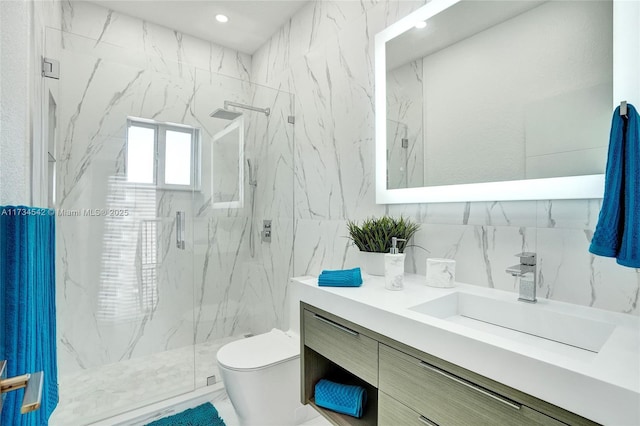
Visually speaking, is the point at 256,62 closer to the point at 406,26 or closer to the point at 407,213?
the point at 406,26

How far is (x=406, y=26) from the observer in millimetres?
1607

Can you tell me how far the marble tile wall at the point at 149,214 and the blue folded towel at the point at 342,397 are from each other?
1.01 meters

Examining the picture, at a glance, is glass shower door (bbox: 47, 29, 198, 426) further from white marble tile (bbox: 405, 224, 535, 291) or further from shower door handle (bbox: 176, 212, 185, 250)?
white marble tile (bbox: 405, 224, 535, 291)

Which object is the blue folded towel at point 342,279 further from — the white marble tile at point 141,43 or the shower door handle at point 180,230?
the white marble tile at point 141,43

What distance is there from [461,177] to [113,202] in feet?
6.86

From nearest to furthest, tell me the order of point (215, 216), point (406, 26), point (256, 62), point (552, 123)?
point (552, 123)
point (406, 26)
point (215, 216)
point (256, 62)

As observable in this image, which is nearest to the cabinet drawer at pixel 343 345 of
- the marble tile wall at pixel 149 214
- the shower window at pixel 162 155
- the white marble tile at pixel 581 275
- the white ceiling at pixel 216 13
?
the white marble tile at pixel 581 275

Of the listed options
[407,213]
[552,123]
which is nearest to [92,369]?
[407,213]

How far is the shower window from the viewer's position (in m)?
2.20

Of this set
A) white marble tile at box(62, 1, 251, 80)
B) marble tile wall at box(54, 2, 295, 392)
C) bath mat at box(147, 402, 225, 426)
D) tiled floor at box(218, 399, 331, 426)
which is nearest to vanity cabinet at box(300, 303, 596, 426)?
tiled floor at box(218, 399, 331, 426)

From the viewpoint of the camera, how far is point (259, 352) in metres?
1.78

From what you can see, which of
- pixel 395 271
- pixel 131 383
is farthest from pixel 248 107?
pixel 131 383

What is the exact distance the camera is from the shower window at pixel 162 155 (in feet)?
7.22

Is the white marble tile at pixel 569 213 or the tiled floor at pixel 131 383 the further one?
the tiled floor at pixel 131 383
